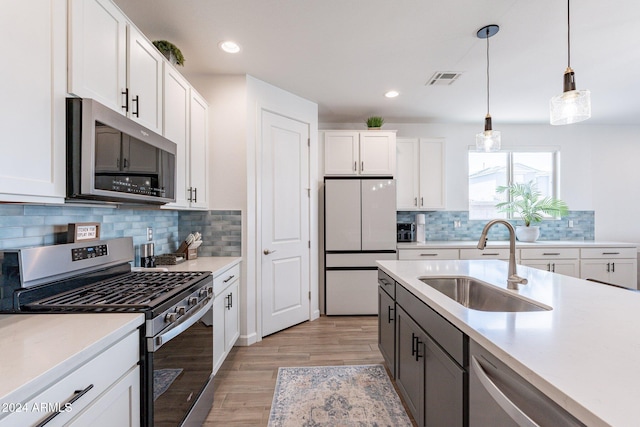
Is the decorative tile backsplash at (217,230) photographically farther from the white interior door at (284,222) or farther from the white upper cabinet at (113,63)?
the white upper cabinet at (113,63)

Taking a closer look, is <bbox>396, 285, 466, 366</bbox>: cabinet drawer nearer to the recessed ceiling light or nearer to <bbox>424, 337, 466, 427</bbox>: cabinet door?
<bbox>424, 337, 466, 427</bbox>: cabinet door

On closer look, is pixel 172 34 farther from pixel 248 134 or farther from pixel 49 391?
pixel 49 391

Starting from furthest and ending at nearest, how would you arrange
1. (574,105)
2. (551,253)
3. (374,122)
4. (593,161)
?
(593,161) < (374,122) < (551,253) < (574,105)

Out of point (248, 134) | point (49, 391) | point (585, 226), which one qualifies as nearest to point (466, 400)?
point (49, 391)

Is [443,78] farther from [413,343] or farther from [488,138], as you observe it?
[413,343]

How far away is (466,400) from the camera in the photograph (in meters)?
1.10

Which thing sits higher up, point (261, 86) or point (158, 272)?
point (261, 86)

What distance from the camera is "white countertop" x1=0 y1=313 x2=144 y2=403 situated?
0.67m

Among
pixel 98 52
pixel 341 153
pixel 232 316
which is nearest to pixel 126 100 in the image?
pixel 98 52

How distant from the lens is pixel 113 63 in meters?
1.45

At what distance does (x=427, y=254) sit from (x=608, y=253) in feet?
7.86

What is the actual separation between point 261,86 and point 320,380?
9.09ft

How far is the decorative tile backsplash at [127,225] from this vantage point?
1.30 m

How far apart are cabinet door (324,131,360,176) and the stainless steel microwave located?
2.22 m
